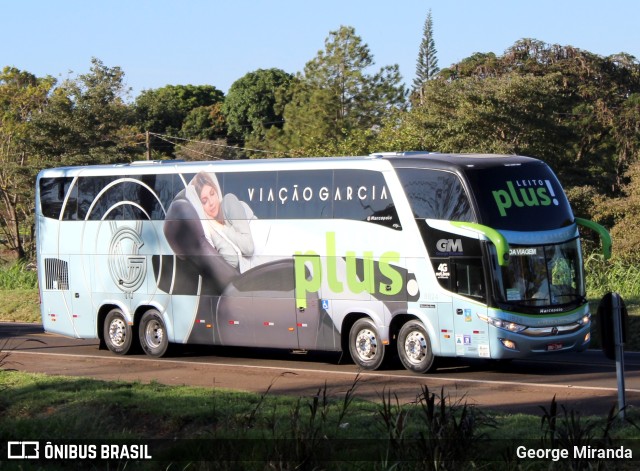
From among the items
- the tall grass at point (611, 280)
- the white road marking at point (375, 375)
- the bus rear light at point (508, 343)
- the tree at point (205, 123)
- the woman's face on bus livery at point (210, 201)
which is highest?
the tree at point (205, 123)

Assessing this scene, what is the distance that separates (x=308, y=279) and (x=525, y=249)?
422cm

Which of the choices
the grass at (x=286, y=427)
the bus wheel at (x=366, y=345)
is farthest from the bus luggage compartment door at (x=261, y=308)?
the grass at (x=286, y=427)

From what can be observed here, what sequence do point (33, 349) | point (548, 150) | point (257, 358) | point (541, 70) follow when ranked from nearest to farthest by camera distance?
1. point (257, 358)
2. point (33, 349)
3. point (548, 150)
4. point (541, 70)

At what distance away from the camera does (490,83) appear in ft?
129

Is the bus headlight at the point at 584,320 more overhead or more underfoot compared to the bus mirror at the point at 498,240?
more underfoot

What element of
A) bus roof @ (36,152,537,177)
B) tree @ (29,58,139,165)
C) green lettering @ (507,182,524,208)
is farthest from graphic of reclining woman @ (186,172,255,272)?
tree @ (29,58,139,165)

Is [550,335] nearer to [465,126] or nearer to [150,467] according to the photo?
[150,467]

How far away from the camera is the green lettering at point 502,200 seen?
1689 cm

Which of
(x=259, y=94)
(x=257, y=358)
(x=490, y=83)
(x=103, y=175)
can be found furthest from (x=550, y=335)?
(x=259, y=94)

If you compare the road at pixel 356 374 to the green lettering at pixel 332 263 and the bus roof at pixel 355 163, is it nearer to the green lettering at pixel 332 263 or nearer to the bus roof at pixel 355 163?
the green lettering at pixel 332 263

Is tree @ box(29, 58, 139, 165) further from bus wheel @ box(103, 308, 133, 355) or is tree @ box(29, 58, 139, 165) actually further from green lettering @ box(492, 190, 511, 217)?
green lettering @ box(492, 190, 511, 217)

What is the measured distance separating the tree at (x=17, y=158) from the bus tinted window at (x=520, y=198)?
108ft

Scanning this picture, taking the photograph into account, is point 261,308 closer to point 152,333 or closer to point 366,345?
point 366,345

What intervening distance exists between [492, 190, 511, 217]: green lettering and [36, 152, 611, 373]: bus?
0.08ft
